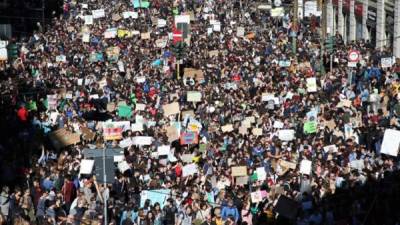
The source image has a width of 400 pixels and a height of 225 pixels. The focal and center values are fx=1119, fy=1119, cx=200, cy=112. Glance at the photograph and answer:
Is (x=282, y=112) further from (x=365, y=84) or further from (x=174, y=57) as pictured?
(x=174, y=57)

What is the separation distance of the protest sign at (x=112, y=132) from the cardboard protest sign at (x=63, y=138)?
772 millimetres

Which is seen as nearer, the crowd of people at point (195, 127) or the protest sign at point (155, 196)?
the crowd of people at point (195, 127)

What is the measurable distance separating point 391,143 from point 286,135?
5.83m

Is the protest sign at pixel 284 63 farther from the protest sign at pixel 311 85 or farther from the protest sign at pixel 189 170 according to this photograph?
the protest sign at pixel 189 170

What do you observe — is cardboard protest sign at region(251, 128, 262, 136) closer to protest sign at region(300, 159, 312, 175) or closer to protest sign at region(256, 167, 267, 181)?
protest sign at region(256, 167, 267, 181)

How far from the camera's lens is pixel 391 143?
24969 mm

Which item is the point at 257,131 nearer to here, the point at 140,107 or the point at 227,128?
the point at 227,128

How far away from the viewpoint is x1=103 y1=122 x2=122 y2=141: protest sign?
31.0 m

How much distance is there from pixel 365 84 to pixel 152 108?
6.99 metres

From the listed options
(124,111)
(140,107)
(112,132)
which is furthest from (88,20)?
(112,132)

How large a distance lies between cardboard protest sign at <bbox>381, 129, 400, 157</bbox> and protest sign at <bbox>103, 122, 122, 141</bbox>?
8790mm

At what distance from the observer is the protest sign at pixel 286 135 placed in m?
30.3

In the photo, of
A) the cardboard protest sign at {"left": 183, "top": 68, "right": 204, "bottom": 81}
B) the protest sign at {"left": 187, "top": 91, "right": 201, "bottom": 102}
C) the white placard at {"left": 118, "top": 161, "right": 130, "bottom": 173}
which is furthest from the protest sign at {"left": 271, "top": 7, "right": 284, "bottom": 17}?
the white placard at {"left": 118, "top": 161, "right": 130, "bottom": 173}

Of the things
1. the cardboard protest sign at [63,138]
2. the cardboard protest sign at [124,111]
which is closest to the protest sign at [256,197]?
the cardboard protest sign at [63,138]
